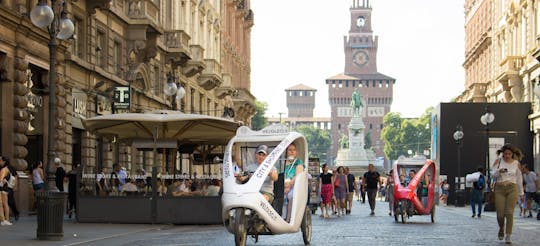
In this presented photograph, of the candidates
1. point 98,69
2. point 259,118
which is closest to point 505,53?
point 98,69

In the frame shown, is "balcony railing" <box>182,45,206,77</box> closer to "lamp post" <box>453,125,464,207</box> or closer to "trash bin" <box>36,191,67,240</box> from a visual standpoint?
"lamp post" <box>453,125,464,207</box>

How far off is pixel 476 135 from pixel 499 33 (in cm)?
1590

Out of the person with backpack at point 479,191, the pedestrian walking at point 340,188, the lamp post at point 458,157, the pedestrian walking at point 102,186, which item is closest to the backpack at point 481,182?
the person with backpack at point 479,191

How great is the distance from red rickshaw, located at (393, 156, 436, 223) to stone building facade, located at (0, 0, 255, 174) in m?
7.35

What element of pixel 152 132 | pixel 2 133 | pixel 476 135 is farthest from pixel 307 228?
pixel 476 135

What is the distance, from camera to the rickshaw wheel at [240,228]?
563 inches

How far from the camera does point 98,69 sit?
109 feet

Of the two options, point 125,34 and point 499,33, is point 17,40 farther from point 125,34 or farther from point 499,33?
point 499,33

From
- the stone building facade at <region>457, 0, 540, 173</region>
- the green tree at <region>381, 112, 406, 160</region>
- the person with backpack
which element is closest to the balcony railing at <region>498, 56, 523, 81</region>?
the stone building facade at <region>457, 0, 540, 173</region>

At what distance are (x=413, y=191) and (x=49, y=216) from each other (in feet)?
34.6

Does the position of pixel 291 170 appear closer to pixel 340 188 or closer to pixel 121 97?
pixel 340 188

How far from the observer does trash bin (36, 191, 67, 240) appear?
17.5m

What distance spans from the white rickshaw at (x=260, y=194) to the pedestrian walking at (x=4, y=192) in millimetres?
6979

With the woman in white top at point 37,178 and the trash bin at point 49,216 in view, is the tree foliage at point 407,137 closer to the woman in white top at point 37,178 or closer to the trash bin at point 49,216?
the woman in white top at point 37,178
